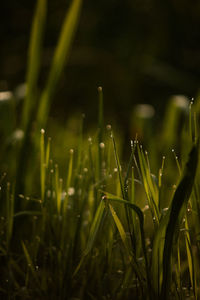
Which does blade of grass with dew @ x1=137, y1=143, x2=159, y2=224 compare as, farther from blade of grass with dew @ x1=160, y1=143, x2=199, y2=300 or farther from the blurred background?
the blurred background

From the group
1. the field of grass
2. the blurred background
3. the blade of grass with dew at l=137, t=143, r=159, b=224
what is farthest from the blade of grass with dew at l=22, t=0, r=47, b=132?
the blurred background

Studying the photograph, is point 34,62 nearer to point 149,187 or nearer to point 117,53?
point 149,187

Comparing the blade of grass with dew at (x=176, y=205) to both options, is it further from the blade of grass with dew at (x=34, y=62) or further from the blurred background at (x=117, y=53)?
the blurred background at (x=117, y=53)

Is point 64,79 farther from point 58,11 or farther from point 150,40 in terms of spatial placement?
point 150,40

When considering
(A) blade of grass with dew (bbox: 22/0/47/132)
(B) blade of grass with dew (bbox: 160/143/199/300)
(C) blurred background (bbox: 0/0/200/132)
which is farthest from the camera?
(C) blurred background (bbox: 0/0/200/132)

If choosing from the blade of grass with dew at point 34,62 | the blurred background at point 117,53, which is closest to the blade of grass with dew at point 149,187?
the blade of grass with dew at point 34,62

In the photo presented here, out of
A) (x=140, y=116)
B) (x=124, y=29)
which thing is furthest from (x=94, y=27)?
(x=140, y=116)

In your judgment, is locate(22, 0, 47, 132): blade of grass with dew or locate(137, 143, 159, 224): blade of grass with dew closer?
locate(137, 143, 159, 224): blade of grass with dew
